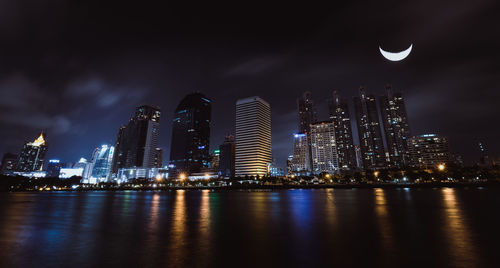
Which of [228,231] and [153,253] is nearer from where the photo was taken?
[153,253]

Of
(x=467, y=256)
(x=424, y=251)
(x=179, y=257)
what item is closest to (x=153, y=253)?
(x=179, y=257)

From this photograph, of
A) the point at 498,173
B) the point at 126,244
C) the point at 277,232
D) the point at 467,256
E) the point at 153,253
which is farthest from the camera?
the point at 498,173

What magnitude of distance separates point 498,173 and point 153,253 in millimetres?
205948

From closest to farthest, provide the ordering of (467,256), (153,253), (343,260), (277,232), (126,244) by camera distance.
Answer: (343,260) < (467,256) < (153,253) < (126,244) < (277,232)

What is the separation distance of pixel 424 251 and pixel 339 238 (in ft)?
15.5

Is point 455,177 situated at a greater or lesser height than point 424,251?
greater

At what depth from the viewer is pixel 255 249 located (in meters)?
13.0

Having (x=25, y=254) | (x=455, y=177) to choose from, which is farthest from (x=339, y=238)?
(x=455, y=177)

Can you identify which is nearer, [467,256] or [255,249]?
[467,256]

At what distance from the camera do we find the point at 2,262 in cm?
1120

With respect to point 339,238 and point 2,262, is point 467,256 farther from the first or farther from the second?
point 2,262

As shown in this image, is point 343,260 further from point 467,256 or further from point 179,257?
point 179,257

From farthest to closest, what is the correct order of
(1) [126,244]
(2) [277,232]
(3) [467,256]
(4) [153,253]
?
(2) [277,232]
(1) [126,244]
(4) [153,253]
(3) [467,256]

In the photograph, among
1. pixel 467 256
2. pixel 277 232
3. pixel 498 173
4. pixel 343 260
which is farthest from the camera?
pixel 498 173
